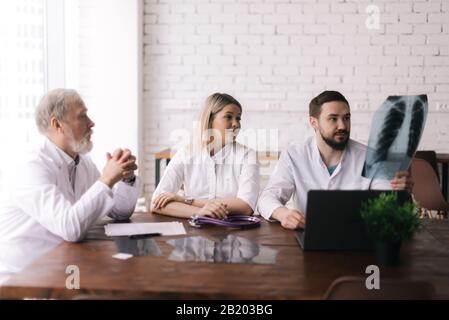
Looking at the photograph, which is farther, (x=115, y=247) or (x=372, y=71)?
(x=372, y=71)

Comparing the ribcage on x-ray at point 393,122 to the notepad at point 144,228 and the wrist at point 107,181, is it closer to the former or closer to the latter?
the notepad at point 144,228

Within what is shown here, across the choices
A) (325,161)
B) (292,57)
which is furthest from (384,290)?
(292,57)

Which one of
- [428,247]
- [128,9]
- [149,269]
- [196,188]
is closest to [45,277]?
[149,269]

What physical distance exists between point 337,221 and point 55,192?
1.06 m

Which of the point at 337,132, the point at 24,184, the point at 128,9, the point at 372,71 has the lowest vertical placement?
the point at 24,184

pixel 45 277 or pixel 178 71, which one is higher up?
pixel 178 71

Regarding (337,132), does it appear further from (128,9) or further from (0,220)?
(128,9)

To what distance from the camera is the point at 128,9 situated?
5082 mm

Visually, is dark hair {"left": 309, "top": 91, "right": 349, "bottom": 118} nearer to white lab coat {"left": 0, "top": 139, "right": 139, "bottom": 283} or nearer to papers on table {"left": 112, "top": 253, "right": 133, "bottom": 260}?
white lab coat {"left": 0, "top": 139, "right": 139, "bottom": 283}

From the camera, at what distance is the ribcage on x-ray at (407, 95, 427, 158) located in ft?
6.63

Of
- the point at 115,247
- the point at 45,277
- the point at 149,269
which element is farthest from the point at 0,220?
the point at 149,269
